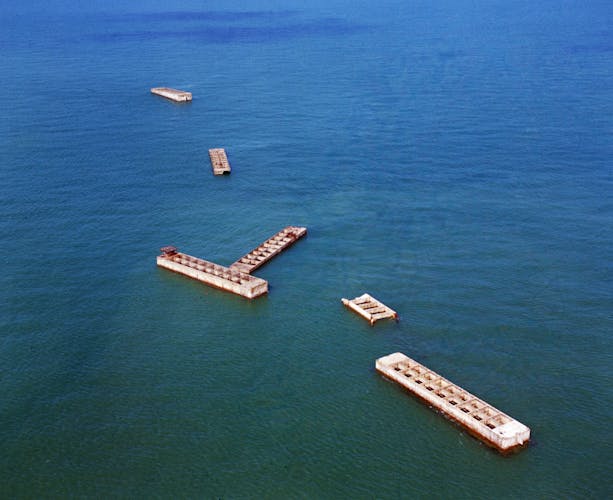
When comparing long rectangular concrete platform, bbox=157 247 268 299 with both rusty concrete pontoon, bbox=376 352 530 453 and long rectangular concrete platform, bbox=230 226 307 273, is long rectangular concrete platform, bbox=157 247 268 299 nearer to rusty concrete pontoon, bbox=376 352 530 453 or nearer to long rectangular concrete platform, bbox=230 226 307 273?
long rectangular concrete platform, bbox=230 226 307 273

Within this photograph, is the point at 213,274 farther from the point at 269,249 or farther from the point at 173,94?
the point at 173,94

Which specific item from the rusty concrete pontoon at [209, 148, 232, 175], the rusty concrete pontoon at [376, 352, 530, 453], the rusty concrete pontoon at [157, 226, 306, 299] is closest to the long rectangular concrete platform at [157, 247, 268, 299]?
the rusty concrete pontoon at [157, 226, 306, 299]

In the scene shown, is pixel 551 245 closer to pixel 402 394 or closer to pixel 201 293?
pixel 402 394

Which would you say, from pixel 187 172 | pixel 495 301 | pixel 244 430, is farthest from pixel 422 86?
pixel 244 430

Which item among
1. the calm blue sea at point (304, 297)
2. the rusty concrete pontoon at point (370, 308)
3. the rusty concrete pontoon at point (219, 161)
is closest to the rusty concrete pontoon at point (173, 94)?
the calm blue sea at point (304, 297)

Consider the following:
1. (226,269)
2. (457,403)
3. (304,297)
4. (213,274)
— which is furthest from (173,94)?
(457,403)

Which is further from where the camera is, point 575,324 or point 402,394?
point 575,324
